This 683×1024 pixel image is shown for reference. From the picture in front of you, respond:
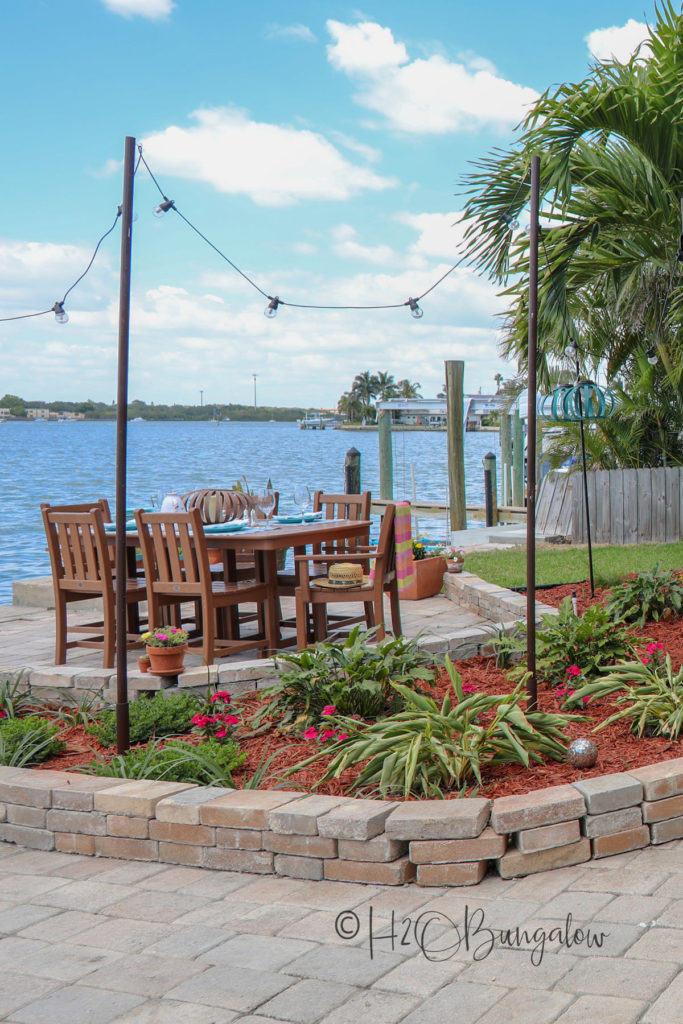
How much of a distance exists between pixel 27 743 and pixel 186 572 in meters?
1.39

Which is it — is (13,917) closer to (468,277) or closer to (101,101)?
(468,277)

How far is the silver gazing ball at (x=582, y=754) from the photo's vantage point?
3.36 meters

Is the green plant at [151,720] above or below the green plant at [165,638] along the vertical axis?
below

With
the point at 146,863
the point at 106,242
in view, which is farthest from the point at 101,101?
the point at 146,863

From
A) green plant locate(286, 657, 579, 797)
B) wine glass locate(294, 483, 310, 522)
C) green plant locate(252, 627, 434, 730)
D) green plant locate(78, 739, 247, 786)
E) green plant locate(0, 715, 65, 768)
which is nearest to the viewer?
green plant locate(286, 657, 579, 797)

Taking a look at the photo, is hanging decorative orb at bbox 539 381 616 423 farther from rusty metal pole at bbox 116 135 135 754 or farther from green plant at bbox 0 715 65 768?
green plant at bbox 0 715 65 768

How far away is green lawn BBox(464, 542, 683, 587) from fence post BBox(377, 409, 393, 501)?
4132mm

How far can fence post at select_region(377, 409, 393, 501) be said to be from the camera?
1476 centimetres

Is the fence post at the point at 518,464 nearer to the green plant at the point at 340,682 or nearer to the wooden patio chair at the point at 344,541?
the wooden patio chair at the point at 344,541

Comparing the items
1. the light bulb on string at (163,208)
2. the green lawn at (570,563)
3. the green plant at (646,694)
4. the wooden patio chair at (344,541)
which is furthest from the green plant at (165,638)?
the green lawn at (570,563)

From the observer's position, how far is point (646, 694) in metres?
4.05

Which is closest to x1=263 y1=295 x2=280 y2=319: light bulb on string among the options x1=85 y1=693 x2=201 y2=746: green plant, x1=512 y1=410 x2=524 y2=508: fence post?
x1=85 y1=693 x2=201 y2=746: green plant

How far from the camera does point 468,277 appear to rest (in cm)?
811
